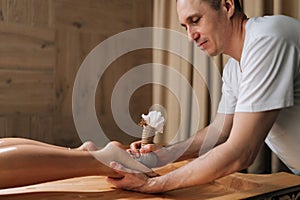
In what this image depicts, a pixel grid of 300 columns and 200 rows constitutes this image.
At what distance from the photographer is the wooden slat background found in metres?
2.04

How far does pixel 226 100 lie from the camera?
5.14 ft

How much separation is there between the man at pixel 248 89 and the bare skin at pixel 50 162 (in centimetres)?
5

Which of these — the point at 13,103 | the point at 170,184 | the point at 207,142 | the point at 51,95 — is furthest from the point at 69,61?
the point at 170,184

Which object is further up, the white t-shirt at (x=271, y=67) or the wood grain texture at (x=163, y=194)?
the white t-shirt at (x=271, y=67)

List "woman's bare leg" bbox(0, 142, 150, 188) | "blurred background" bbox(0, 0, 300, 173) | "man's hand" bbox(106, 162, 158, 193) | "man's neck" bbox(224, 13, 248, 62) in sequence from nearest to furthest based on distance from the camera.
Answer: "woman's bare leg" bbox(0, 142, 150, 188) < "man's hand" bbox(106, 162, 158, 193) < "man's neck" bbox(224, 13, 248, 62) < "blurred background" bbox(0, 0, 300, 173)

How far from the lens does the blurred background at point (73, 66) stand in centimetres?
203

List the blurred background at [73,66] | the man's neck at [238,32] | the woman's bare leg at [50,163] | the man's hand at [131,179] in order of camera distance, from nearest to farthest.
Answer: the woman's bare leg at [50,163], the man's hand at [131,179], the man's neck at [238,32], the blurred background at [73,66]

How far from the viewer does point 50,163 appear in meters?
1.13

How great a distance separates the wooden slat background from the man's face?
1078mm

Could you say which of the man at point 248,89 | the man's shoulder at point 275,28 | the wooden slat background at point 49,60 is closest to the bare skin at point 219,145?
the man at point 248,89

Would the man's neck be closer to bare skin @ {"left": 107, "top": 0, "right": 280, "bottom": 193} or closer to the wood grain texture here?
bare skin @ {"left": 107, "top": 0, "right": 280, "bottom": 193}

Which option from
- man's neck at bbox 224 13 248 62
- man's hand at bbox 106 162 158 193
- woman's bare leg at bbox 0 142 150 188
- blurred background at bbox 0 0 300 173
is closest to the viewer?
woman's bare leg at bbox 0 142 150 188

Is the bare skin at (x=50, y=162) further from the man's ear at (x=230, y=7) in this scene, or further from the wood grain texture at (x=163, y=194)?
the man's ear at (x=230, y=7)

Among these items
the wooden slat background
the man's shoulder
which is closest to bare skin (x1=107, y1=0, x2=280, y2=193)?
the man's shoulder
